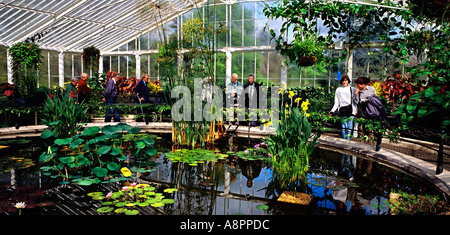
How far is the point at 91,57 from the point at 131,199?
12469mm

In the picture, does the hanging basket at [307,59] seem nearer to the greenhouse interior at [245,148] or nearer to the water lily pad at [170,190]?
the greenhouse interior at [245,148]

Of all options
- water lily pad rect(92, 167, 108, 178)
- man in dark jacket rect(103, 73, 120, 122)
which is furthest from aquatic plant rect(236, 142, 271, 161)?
man in dark jacket rect(103, 73, 120, 122)

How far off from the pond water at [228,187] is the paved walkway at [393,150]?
16 centimetres

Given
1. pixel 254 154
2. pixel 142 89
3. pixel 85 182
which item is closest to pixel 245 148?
pixel 254 154

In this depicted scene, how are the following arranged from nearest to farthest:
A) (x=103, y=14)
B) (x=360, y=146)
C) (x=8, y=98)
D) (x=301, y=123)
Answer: (x=301, y=123), (x=360, y=146), (x=8, y=98), (x=103, y=14)

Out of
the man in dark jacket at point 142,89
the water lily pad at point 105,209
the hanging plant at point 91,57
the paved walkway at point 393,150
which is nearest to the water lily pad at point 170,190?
the water lily pad at point 105,209

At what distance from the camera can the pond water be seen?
8.37 ft

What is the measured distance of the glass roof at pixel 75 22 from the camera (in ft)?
36.4

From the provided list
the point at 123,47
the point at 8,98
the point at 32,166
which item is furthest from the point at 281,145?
the point at 123,47

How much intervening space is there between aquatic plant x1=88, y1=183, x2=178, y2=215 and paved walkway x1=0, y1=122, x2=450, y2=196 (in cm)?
257

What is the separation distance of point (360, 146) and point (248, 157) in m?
1.82

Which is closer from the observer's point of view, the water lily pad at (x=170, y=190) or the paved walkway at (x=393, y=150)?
the water lily pad at (x=170, y=190)

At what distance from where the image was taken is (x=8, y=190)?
113 inches
